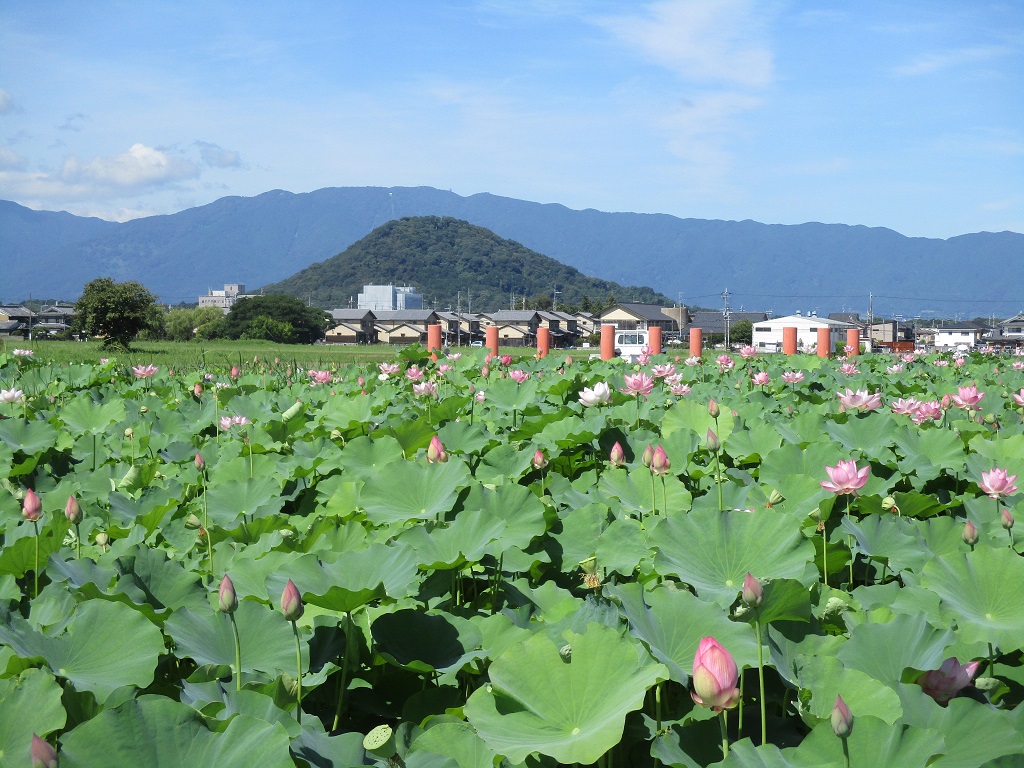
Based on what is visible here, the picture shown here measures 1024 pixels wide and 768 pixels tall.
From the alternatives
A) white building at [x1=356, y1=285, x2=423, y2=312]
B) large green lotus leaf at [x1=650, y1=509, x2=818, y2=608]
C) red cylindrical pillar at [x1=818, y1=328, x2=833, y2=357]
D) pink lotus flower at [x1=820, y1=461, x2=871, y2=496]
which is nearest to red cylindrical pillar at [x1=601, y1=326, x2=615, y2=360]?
red cylindrical pillar at [x1=818, y1=328, x2=833, y2=357]

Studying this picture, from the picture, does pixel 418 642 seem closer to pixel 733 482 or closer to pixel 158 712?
pixel 158 712

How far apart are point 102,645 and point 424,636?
0.44m

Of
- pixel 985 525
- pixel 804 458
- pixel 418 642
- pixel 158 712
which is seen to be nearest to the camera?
pixel 158 712

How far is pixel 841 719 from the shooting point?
82 cm

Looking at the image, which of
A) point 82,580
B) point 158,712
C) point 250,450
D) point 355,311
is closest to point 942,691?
point 158,712

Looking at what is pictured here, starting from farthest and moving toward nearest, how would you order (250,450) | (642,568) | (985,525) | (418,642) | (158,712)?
1. (250,450)
2. (985,525)
3. (642,568)
4. (418,642)
5. (158,712)

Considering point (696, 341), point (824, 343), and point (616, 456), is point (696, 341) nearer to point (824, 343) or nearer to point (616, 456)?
point (824, 343)

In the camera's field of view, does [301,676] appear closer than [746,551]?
Yes

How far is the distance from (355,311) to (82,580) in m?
103

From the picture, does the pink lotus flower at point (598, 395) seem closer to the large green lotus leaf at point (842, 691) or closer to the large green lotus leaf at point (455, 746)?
the large green lotus leaf at point (842, 691)

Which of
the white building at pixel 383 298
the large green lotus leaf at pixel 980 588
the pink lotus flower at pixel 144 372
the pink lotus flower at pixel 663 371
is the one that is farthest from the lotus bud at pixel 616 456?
the white building at pixel 383 298

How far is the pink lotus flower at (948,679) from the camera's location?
105 cm

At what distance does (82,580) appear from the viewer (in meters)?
1.45

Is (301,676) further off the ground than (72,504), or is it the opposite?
(72,504)
